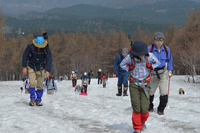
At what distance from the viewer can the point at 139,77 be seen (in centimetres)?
489

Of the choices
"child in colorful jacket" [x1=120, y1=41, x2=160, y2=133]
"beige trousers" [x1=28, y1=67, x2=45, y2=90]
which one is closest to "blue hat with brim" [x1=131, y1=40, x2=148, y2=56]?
"child in colorful jacket" [x1=120, y1=41, x2=160, y2=133]

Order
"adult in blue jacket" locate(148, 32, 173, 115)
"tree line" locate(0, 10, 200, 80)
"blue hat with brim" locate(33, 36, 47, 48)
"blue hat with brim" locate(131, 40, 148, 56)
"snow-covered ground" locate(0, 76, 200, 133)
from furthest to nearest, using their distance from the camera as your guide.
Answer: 1. "tree line" locate(0, 10, 200, 80)
2. "blue hat with brim" locate(33, 36, 47, 48)
3. "adult in blue jacket" locate(148, 32, 173, 115)
4. "snow-covered ground" locate(0, 76, 200, 133)
5. "blue hat with brim" locate(131, 40, 148, 56)

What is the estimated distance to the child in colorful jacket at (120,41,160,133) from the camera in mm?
4754

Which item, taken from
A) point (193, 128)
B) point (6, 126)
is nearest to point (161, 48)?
point (193, 128)

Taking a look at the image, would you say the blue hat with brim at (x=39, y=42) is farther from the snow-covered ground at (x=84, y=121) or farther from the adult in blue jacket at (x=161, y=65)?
the adult in blue jacket at (x=161, y=65)

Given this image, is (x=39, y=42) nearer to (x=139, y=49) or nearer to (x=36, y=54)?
(x=36, y=54)

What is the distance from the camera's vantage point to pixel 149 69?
496cm

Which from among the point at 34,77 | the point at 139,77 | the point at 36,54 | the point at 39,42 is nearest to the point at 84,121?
the point at 139,77

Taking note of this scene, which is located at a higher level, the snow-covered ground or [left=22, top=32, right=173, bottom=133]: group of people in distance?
[left=22, top=32, right=173, bottom=133]: group of people in distance

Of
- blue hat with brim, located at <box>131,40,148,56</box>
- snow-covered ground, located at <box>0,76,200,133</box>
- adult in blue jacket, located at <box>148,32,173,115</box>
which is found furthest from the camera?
adult in blue jacket, located at <box>148,32,173,115</box>

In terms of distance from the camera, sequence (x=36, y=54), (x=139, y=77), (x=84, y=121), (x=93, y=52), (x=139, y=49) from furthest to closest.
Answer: (x=93, y=52) < (x=36, y=54) < (x=84, y=121) < (x=139, y=77) < (x=139, y=49)

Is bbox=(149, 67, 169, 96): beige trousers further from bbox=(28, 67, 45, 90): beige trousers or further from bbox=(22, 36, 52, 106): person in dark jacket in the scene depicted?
bbox=(28, 67, 45, 90): beige trousers

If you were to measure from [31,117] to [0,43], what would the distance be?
30757 millimetres

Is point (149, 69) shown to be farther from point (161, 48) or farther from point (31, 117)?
point (31, 117)
